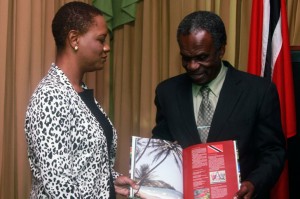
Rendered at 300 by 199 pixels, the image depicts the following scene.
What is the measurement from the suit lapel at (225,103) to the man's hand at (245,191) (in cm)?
25

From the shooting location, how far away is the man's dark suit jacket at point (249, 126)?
6.08 feet

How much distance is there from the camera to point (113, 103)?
314cm

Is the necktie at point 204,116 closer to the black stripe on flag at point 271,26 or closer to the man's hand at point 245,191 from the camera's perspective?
the man's hand at point 245,191

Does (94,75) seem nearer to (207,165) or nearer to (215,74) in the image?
(215,74)

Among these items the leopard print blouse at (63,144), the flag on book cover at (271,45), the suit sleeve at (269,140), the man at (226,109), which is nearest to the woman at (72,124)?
the leopard print blouse at (63,144)

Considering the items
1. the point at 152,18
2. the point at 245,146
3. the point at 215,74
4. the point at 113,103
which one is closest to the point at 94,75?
the point at 113,103

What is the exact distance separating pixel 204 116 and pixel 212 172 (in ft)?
1.07

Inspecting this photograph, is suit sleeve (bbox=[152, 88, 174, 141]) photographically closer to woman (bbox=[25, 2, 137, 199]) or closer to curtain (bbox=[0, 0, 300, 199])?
woman (bbox=[25, 2, 137, 199])

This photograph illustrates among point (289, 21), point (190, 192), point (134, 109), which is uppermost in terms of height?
point (289, 21)

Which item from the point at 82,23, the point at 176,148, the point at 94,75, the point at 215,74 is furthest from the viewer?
the point at 94,75

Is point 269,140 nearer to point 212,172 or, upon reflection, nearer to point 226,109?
point 226,109

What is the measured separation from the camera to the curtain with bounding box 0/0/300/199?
2.48 metres

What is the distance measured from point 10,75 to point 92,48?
97cm

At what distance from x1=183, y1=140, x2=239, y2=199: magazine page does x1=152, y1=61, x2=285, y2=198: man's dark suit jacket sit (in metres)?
0.16
